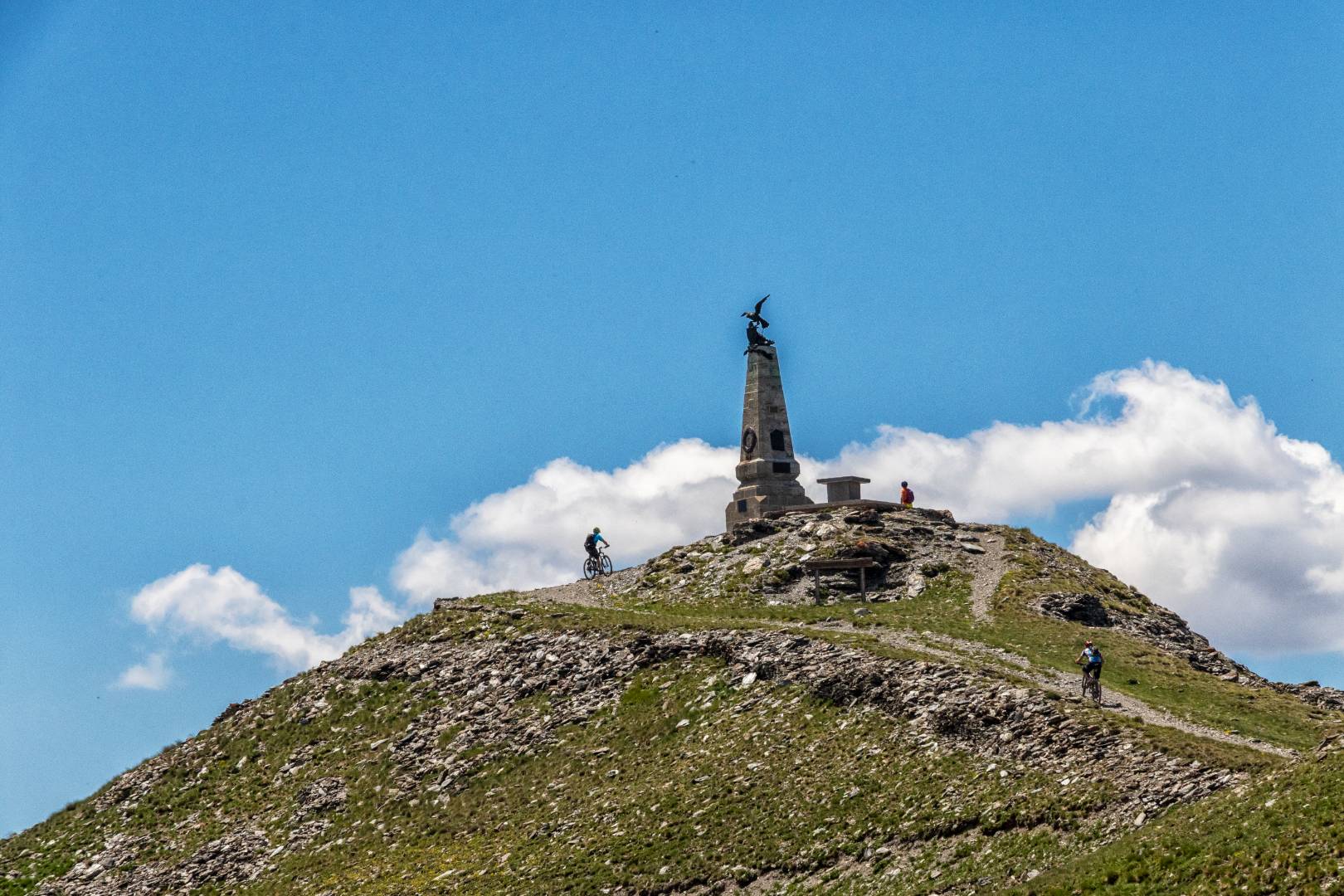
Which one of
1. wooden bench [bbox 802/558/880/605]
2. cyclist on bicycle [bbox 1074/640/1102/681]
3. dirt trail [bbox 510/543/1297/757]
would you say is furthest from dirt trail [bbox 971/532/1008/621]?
cyclist on bicycle [bbox 1074/640/1102/681]

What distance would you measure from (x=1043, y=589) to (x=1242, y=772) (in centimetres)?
3079

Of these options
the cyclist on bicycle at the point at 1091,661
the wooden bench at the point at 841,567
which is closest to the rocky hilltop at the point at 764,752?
the wooden bench at the point at 841,567

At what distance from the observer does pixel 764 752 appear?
53.6 metres

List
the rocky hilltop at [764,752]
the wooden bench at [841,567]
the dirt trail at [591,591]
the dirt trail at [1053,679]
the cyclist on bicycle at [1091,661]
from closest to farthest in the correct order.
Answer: the rocky hilltop at [764,752] < the dirt trail at [1053,679] < the cyclist on bicycle at [1091,661] < the wooden bench at [841,567] < the dirt trail at [591,591]

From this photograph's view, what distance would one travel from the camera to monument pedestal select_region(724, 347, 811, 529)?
8456 cm

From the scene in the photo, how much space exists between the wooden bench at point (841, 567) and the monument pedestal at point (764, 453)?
37.0 feet

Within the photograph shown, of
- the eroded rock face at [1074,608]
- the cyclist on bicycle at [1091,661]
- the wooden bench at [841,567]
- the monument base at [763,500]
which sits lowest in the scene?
the cyclist on bicycle at [1091,661]

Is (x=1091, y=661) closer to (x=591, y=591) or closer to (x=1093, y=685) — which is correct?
(x=1093, y=685)

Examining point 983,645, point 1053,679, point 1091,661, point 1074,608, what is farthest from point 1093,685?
point 1074,608

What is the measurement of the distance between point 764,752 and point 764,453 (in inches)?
1302

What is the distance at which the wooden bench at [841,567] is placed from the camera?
70.1 m

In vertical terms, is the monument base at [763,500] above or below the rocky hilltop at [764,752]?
above

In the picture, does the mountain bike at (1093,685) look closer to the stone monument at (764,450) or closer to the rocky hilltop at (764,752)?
the rocky hilltop at (764,752)

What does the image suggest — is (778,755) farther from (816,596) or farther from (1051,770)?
(816,596)
